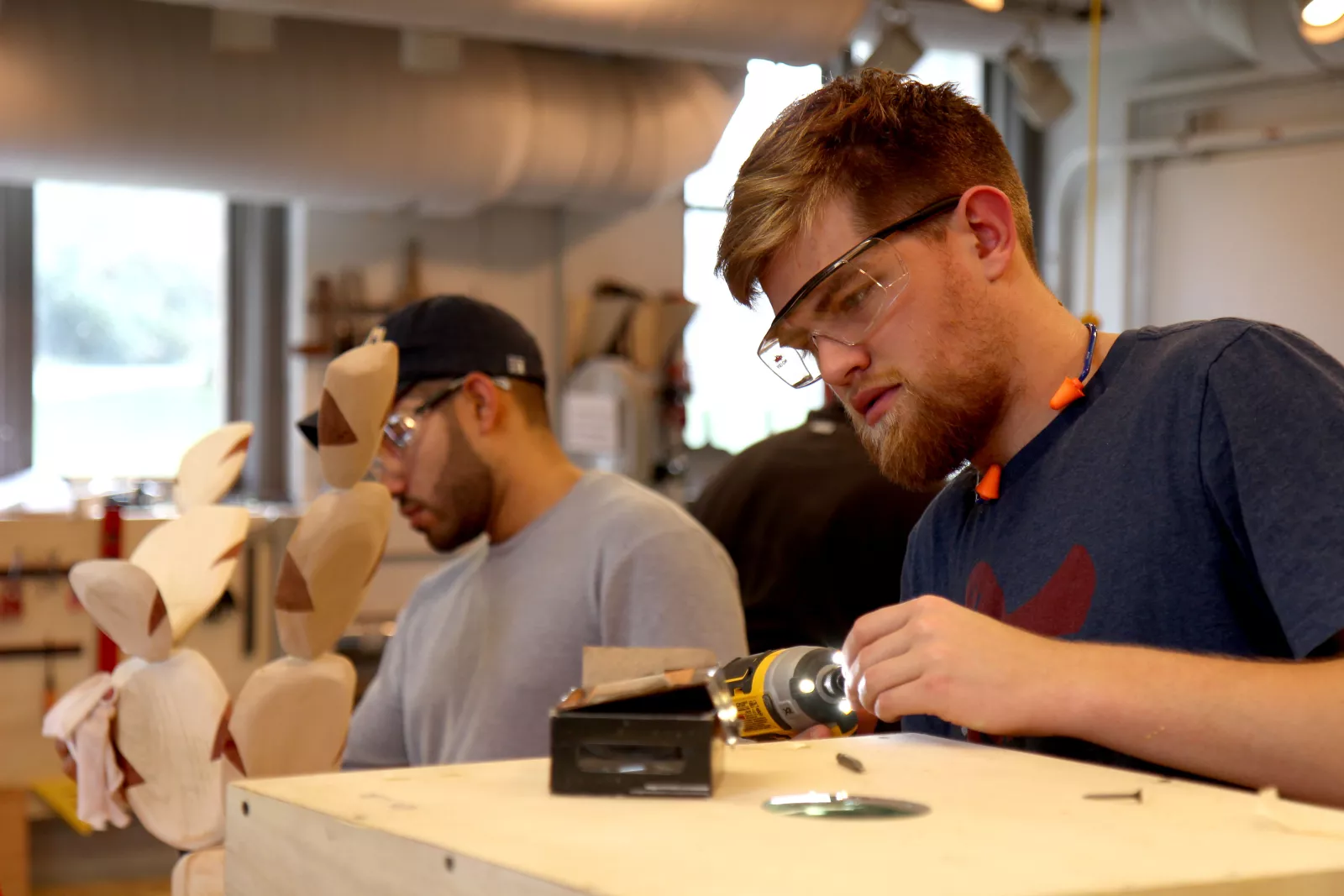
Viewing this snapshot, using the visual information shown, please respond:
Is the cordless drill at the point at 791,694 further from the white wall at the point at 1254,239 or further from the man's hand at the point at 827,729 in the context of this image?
the white wall at the point at 1254,239

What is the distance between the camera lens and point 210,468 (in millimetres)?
1521

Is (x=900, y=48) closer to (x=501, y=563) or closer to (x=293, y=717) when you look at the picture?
(x=501, y=563)

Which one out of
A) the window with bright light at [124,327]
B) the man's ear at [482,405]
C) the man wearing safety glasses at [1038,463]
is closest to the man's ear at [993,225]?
the man wearing safety glasses at [1038,463]

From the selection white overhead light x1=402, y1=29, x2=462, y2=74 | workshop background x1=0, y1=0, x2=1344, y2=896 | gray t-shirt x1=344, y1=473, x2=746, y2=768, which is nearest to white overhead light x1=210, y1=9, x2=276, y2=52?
workshop background x1=0, y1=0, x2=1344, y2=896

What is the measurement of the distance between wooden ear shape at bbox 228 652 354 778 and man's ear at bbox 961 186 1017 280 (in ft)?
2.31

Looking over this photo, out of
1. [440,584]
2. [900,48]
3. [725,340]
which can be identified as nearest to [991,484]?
[440,584]

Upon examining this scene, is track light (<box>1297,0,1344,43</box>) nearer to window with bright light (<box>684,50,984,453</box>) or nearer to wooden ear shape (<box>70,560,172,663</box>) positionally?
window with bright light (<box>684,50,984,453</box>)

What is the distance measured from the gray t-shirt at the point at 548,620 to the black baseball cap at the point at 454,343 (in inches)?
8.9

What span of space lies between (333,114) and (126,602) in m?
2.87

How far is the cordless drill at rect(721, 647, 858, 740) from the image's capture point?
1.02 m

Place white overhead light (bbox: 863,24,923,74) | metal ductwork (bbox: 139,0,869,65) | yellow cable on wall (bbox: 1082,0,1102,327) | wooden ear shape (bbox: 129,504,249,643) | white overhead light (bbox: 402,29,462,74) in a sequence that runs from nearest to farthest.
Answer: wooden ear shape (bbox: 129,504,249,643)
metal ductwork (bbox: 139,0,869,65)
yellow cable on wall (bbox: 1082,0,1102,327)
white overhead light (bbox: 402,29,462,74)
white overhead light (bbox: 863,24,923,74)

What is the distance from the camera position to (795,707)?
1.03 metres

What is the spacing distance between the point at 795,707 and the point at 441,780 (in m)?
0.33

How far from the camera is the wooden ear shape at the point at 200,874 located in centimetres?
126
